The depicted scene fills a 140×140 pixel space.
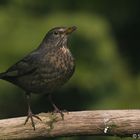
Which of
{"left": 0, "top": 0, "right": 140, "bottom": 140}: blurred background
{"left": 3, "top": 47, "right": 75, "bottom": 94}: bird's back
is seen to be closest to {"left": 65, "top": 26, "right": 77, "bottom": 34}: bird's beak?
{"left": 3, "top": 47, "right": 75, "bottom": 94}: bird's back

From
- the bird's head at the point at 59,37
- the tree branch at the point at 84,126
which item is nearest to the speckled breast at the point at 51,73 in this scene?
the bird's head at the point at 59,37

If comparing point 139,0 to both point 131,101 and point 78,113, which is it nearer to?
point 131,101

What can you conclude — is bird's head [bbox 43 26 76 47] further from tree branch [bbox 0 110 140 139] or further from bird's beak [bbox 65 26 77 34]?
tree branch [bbox 0 110 140 139]

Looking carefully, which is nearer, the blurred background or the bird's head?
the bird's head

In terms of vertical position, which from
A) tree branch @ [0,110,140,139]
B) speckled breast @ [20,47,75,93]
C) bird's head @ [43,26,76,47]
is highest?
bird's head @ [43,26,76,47]

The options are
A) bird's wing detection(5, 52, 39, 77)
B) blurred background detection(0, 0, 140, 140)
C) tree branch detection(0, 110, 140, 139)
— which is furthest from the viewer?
blurred background detection(0, 0, 140, 140)

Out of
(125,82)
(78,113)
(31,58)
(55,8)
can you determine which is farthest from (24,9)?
(78,113)


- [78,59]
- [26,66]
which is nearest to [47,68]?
[26,66]

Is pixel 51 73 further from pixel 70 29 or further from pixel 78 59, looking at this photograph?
pixel 78 59
